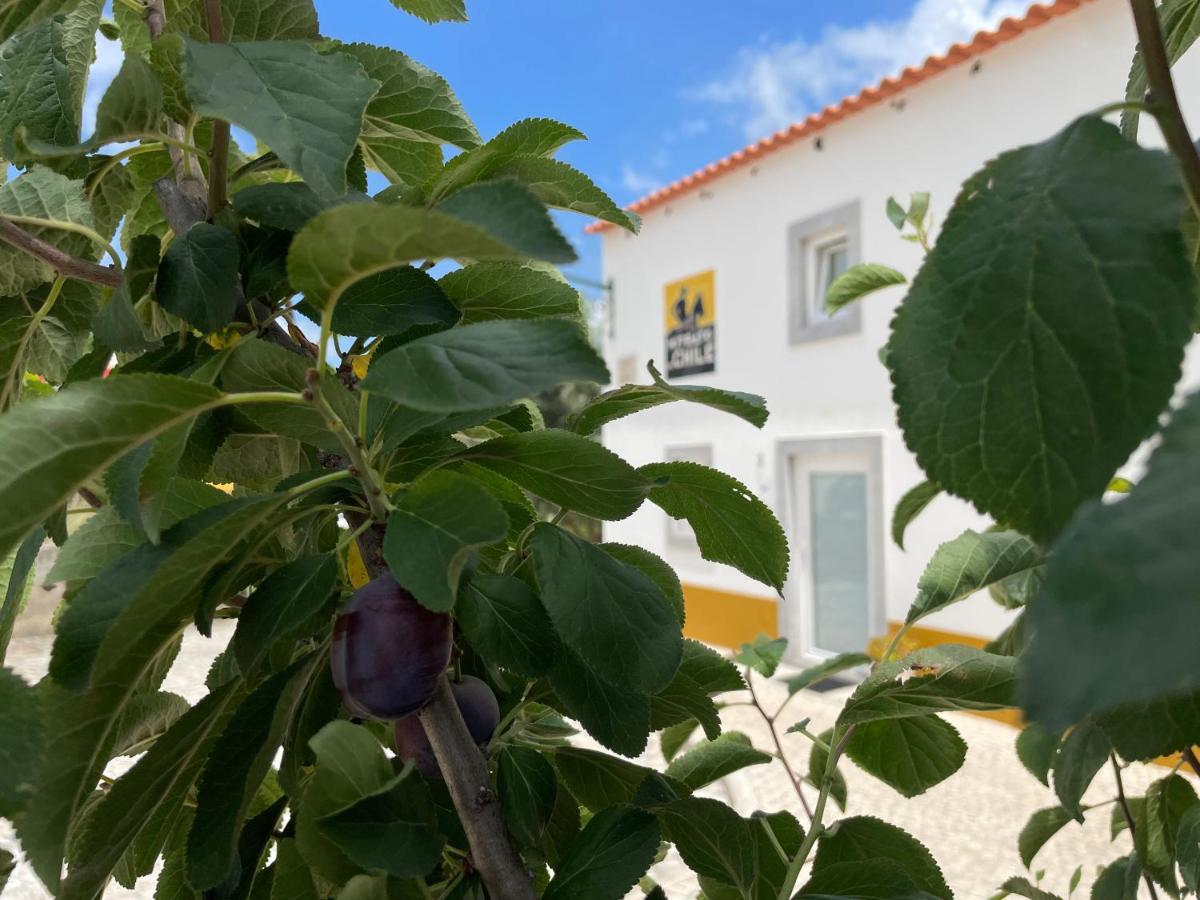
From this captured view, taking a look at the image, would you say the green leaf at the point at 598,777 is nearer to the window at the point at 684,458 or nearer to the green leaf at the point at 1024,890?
the green leaf at the point at 1024,890

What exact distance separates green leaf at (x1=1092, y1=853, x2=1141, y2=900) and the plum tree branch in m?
0.50

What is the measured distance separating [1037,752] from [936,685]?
308 mm

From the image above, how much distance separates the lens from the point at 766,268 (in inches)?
200

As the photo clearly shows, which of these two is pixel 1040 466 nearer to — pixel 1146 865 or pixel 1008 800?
pixel 1146 865

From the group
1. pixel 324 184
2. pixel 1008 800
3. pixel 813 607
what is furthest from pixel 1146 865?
pixel 813 607

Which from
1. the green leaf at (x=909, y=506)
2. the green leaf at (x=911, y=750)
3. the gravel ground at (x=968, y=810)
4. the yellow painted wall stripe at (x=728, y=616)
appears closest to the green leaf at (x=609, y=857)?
the green leaf at (x=911, y=750)

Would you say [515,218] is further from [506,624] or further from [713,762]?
[713,762]

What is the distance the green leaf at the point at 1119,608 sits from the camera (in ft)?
0.42

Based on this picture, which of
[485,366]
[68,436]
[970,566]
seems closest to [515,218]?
[485,366]

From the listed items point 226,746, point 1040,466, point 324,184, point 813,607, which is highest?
point 324,184

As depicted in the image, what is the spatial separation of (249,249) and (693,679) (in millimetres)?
330

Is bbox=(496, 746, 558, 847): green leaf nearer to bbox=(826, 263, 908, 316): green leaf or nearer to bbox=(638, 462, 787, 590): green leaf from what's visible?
bbox=(638, 462, 787, 590): green leaf

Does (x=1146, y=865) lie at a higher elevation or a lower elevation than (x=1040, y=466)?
lower

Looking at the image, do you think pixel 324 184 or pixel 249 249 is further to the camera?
pixel 249 249
